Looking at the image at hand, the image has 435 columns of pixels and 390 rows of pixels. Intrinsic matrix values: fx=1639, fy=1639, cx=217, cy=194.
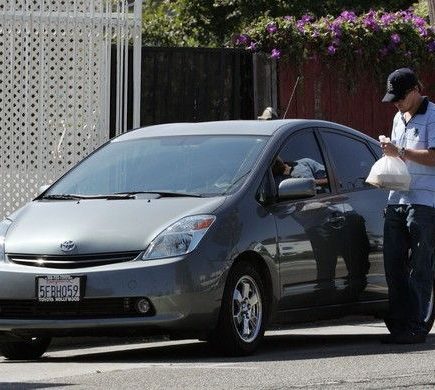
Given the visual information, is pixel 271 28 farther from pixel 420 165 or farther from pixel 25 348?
pixel 25 348

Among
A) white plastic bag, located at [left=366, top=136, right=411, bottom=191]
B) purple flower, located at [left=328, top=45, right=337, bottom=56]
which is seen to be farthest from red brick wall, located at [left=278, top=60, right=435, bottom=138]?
white plastic bag, located at [left=366, top=136, right=411, bottom=191]

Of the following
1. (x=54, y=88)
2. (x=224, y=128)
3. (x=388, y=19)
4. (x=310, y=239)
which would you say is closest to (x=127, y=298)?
(x=310, y=239)

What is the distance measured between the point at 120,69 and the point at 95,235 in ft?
18.8

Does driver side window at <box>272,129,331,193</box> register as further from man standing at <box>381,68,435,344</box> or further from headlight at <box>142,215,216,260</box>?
headlight at <box>142,215,216,260</box>

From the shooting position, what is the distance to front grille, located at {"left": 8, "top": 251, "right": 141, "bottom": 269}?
1008 centimetres

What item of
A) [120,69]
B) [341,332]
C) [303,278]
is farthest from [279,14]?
[303,278]

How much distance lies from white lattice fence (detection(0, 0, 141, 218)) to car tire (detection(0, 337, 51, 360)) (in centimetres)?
439

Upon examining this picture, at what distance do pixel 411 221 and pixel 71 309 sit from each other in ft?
8.21

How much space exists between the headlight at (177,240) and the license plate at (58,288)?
46 centimetres

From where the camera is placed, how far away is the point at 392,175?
11.0 metres

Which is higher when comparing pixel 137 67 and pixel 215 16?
pixel 215 16

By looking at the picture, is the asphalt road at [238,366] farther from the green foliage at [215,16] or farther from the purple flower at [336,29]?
the green foliage at [215,16]

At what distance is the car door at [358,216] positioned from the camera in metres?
11.6

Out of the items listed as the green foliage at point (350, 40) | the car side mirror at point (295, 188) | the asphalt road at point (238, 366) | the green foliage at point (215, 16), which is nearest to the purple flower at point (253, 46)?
the green foliage at point (350, 40)
